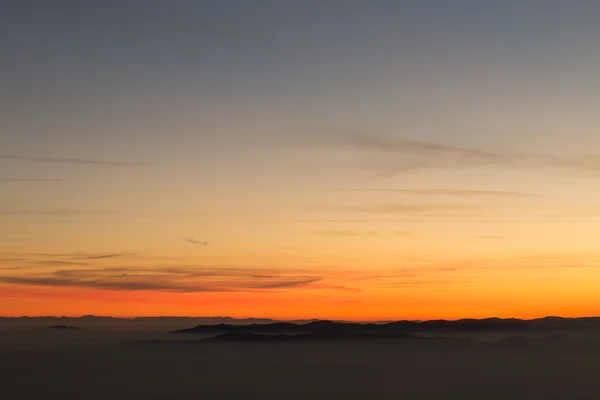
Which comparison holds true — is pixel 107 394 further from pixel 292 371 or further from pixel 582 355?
pixel 582 355

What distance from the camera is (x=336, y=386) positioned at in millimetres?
88250

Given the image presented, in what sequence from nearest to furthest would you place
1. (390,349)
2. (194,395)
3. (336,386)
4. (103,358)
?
(194,395) → (336,386) → (103,358) → (390,349)

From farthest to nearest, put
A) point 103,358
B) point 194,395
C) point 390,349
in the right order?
point 390,349 → point 103,358 → point 194,395

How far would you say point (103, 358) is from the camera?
440 feet

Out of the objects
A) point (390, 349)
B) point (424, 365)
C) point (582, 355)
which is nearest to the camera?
point (424, 365)

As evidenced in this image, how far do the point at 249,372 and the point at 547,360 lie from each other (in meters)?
62.2

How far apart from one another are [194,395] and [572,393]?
3839 centimetres

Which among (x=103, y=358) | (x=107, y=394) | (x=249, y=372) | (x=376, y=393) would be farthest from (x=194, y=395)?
(x=103, y=358)

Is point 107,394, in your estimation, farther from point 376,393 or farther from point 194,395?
point 376,393

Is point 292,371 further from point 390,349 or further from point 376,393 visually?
point 390,349

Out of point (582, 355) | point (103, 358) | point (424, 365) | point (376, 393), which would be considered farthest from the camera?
point (582, 355)

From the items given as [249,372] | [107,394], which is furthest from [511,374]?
[107,394]

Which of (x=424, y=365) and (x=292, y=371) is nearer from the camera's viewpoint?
(x=292, y=371)

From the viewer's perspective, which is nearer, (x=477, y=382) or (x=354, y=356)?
(x=477, y=382)
